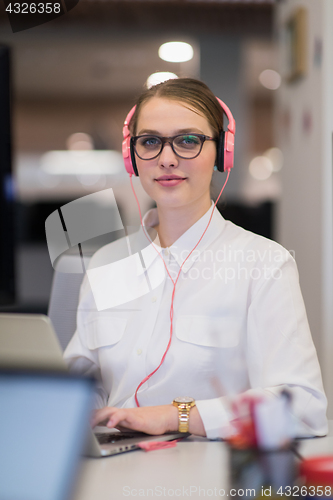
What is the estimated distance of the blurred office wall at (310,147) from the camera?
1265 mm

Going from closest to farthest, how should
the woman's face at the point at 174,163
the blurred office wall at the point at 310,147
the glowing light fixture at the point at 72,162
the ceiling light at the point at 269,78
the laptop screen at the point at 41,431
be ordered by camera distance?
the laptop screen at the point at 41,431 → the woman's face at the point at 174,163 → the blurred office wall at the point at 310,147 → the ceiling light at the point at 269,78 → the glowing light fixture at the point at 72,162

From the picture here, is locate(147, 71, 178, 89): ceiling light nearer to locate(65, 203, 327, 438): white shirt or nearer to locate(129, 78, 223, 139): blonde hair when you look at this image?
locate(129, 78, 223, 139): blonde hair

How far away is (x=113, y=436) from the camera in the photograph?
2.56 ft

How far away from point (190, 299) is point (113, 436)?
0.38m

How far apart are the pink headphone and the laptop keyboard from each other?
1.91ft

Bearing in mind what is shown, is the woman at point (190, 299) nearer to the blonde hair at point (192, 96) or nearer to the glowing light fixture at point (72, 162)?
the blonde hair at point (192, 96)

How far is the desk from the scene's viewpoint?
609 millimetres

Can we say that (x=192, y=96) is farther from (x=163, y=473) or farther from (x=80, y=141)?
(x=80, y=141)

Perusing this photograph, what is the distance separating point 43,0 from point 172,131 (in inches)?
20.8

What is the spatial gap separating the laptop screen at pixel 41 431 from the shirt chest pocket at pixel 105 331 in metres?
0.58

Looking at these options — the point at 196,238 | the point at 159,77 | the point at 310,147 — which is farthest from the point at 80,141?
the point at 196,238

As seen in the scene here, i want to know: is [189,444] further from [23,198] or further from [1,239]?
[23,198]

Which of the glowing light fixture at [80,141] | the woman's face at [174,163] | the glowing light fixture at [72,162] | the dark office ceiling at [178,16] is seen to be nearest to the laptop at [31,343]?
the woman's face at [174,163]

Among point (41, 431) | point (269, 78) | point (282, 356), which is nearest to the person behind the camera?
point (41, 431)
